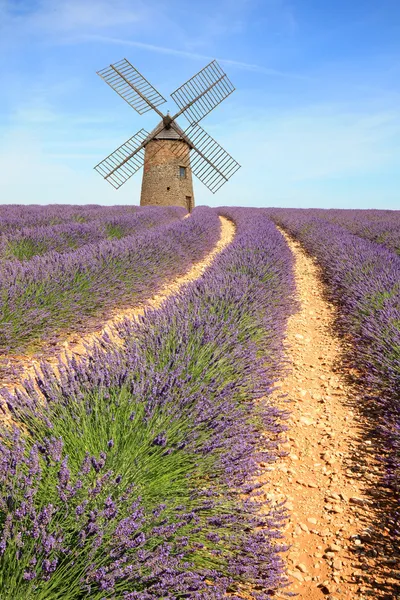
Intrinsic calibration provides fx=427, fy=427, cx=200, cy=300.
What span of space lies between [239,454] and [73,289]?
144 inches

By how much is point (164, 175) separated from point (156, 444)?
18.5 meters

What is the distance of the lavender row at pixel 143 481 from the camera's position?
1.26 meters

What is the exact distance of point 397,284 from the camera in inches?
201

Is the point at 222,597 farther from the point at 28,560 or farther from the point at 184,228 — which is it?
the point at 184,228

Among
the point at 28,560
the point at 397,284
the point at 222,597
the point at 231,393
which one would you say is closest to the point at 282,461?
the point at 231,393

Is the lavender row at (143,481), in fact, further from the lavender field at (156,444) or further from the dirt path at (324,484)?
the dirt path at (324,484)

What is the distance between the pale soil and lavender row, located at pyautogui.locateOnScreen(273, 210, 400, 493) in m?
0.20

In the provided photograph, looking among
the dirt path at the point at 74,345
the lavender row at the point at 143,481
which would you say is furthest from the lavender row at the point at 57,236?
the lavender row at the point at 143,481

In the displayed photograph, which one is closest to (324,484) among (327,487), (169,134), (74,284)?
(327,487)

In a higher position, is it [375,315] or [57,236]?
[57,236]

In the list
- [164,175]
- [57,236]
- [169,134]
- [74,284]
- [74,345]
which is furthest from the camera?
[164,175]

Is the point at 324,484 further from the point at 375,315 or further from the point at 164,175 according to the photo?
the point at 164,175

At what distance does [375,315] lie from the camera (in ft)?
14.8

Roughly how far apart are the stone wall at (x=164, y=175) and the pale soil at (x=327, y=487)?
52.8 ft
